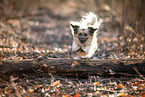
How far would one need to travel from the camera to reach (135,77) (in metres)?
4.46

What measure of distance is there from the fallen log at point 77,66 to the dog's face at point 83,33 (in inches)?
43.2

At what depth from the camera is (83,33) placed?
5375mm

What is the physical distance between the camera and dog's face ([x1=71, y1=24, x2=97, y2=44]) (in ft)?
17.5

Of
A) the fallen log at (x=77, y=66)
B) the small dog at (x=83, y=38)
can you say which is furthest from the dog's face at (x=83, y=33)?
the fallen log at (x=77, y=66)

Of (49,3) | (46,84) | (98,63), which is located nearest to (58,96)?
(46,84)

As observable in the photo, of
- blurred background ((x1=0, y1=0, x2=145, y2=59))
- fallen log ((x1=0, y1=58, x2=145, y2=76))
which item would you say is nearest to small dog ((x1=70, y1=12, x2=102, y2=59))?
fallen log ((x1=0, y1=58, x2=145, y2=76))

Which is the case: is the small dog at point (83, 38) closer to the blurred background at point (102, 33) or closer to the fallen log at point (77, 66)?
the fallen log at point (77, 66)

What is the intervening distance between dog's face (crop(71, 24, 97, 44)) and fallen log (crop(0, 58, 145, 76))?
110 centimetres

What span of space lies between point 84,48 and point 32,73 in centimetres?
199

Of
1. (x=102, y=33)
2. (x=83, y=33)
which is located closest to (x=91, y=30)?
Result: (x=83, y=33)

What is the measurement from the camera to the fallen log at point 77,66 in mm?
4355

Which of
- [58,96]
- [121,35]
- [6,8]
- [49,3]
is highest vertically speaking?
[49,3]

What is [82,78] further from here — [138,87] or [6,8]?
[6,8]

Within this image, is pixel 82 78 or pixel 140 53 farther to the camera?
pixel 140 53
